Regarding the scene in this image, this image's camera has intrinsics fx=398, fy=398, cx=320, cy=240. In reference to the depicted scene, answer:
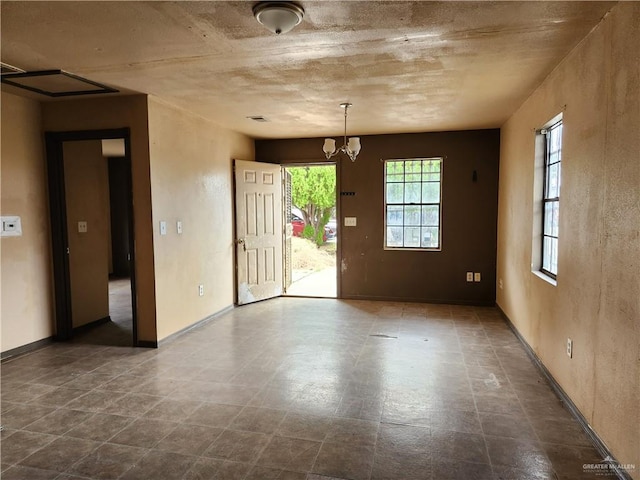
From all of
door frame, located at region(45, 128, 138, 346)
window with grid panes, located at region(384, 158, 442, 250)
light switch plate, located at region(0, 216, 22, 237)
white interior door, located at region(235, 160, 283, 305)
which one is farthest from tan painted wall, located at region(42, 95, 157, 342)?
window with grid panes, located at region(384, 158, 442, 250)

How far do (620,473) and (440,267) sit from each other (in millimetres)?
3696

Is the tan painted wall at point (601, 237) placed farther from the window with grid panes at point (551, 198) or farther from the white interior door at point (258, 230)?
the white interior door at point (258, 230)

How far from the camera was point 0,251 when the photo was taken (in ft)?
11.3

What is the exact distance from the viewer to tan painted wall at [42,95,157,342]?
365cm

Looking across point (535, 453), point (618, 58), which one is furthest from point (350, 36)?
point (535, 453)

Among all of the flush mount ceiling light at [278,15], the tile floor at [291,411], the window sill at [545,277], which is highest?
the flush mount ceiling light at [278,15]

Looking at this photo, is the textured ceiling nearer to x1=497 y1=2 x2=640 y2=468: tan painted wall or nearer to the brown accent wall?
x1=497 y1=2 x2=640 y2=468: tan painted wall

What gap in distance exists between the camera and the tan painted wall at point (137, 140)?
365 centimetres

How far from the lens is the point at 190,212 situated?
4.34 metres

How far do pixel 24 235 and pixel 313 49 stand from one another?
124 inches

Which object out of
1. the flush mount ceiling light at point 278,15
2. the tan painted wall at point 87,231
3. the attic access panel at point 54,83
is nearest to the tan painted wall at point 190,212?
the attic access panel at point 54,83

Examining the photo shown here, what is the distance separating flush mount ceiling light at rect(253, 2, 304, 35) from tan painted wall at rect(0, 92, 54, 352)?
9.37ft

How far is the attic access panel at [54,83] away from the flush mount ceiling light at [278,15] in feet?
5.95

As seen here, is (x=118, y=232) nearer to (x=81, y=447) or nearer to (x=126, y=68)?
(x=126, y=68)
